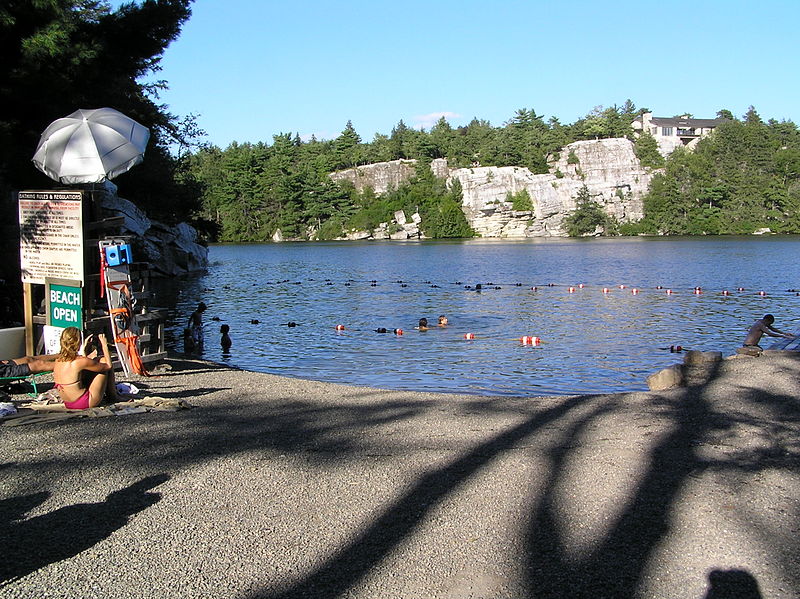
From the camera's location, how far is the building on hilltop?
153 meters

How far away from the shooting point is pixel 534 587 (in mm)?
5309

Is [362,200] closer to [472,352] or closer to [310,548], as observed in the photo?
[472,352]

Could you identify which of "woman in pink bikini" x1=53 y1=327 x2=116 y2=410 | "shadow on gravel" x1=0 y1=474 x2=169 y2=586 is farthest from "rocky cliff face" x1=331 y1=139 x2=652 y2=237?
"shadow on gravel" x1=0 y1=474 x2=169 y2=586

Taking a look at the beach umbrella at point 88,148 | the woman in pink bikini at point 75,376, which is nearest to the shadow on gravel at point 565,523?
the woman in pink bikini at point 75,376

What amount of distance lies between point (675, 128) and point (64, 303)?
15835 centimetres

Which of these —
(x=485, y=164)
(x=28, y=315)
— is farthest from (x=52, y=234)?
(x=485, y=164)

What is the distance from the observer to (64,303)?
509 inches

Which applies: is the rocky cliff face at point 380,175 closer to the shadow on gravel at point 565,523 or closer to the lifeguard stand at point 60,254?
the lifeguard stand at point 60,254

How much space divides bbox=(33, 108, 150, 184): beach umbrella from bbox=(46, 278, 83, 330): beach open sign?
1824 mm

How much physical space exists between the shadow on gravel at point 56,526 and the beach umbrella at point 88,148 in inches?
296

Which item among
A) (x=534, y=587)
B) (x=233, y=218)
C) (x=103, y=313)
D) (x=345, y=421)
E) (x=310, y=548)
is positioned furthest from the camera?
(x=233, y=218)

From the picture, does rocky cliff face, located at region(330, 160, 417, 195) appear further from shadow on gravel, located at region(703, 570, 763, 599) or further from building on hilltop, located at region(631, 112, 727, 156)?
shadow on gravel, located at region(703, 570, 763, 599)

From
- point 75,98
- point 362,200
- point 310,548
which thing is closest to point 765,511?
point 310,548

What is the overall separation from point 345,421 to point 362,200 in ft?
438
